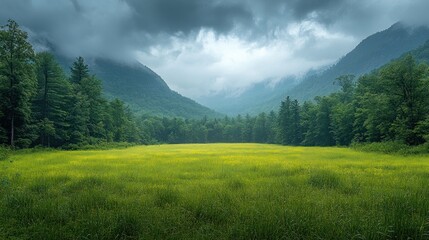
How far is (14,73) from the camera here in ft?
117

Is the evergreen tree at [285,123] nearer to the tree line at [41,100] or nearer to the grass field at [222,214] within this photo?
the tree line at [41,100]

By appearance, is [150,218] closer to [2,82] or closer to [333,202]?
[333,202]

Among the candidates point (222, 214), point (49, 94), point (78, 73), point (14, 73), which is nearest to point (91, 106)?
point (78, 73)

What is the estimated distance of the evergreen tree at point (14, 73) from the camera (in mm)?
34906

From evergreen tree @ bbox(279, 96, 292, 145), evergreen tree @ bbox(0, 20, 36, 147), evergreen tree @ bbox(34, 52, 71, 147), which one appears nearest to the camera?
evergreen tree @ bbox(0, 20, 36, 147)

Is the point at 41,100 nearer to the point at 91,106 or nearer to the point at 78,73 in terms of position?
the point at 91,106

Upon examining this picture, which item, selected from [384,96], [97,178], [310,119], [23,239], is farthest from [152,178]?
[310,119]

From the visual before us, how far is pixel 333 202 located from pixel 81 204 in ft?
23.7

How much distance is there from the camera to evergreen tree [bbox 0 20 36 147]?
3491 cm

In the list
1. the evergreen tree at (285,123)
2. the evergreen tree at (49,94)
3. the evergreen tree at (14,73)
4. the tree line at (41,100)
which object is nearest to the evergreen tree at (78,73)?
the tree line at (41,100)

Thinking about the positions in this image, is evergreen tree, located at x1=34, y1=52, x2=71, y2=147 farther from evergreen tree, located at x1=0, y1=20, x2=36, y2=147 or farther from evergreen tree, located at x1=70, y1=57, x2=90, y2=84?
evergreen tree, located at x1=70, y1=57, x2=90, y2=84

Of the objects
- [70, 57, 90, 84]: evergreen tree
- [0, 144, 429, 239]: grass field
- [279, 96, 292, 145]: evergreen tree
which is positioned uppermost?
[70, 57, 90, 84]: evergreen tree

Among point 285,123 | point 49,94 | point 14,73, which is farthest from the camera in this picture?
point 285,123

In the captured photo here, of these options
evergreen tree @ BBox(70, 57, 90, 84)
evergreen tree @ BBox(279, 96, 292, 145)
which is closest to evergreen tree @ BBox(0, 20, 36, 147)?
evergreen tree @ BBox(70, 57, 90, 84)
